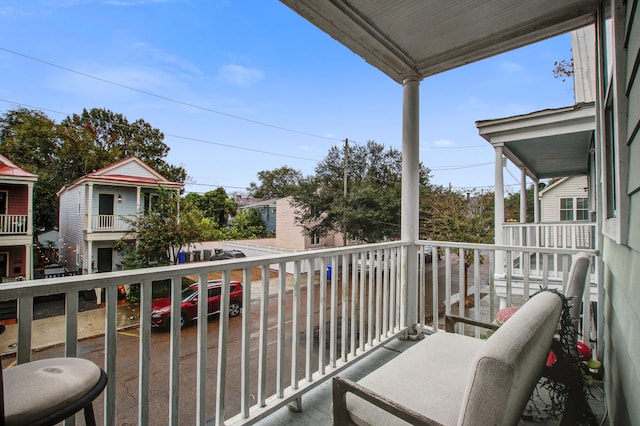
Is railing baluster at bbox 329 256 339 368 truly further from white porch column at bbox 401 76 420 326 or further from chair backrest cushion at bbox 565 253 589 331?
chair backrest cushion at bbox 565 253 589 331

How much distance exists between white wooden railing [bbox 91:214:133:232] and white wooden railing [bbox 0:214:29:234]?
1.23 metres

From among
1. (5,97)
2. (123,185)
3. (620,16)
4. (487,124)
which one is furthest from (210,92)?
(620,16)

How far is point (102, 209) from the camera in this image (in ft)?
10.8

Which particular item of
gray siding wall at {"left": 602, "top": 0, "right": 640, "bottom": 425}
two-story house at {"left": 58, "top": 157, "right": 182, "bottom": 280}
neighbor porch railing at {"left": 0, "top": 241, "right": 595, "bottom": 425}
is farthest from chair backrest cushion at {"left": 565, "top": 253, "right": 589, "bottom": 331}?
two-story house at {"left": 58, "top": 157, "right": 182, "bottom": 280}

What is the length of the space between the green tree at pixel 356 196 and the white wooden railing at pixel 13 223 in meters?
10.9

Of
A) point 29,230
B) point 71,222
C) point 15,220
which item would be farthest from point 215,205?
point 15,220

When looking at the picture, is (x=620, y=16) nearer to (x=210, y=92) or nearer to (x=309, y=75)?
(x=210, y=92)

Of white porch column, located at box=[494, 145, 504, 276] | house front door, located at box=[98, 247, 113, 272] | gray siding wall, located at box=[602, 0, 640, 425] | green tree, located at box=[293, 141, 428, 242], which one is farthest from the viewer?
green tree, located at box=[293, 141, 428, 242]

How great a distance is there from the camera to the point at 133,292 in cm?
152

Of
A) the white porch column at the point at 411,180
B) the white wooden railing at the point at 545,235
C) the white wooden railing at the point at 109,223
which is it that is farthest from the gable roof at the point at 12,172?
the white wooden railing at the point at 545,235

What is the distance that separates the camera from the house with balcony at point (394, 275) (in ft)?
3.03

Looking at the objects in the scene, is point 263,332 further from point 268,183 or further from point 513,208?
point 268,183

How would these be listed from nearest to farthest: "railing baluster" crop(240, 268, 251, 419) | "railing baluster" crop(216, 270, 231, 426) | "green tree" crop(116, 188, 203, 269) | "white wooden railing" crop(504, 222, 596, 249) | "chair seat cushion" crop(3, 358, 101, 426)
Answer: "chair seat cushion" crop(3, 358, 101, 426)
"railing baluster" crop(216, 270, 231, 426)
"railing baluster" crop(240, 268, 251, 419)
"green tree" crop(116, 188, 203, 269)
"white wooden railing" crop(504, 222, 596, 249)

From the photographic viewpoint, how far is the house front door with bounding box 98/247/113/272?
325 centimetres
